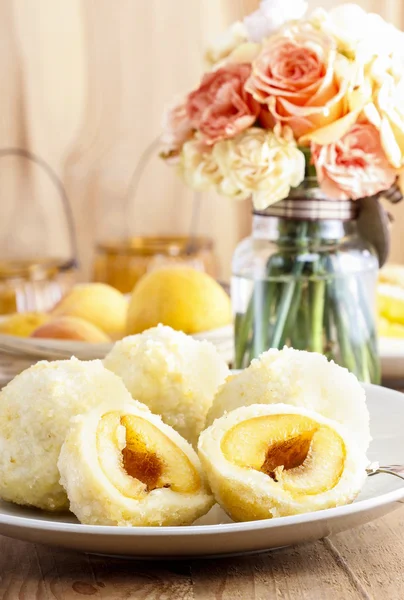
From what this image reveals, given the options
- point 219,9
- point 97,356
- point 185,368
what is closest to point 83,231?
point 219,9

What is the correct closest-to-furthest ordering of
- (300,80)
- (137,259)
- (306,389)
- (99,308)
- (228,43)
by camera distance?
(306,389) < (300,80) < (228,43) < (99,308) < (137,259)

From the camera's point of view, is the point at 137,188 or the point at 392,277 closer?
the point at 392,277

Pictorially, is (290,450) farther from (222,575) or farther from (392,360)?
(392,360)

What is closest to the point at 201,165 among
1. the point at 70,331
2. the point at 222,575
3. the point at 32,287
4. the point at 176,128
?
the point at 176,128

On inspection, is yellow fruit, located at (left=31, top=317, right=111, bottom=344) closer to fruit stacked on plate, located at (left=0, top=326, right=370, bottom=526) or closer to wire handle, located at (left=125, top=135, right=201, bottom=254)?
fruit stacked on plate, located at (left=0, top=326, right=370, bottom=526)

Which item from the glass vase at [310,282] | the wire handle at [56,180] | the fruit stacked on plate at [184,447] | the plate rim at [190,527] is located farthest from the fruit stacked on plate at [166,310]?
the wire handle at [56,180]

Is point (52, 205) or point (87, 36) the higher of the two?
point (87, 36)

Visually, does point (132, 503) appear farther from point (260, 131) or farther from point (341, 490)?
point (260, 131)
